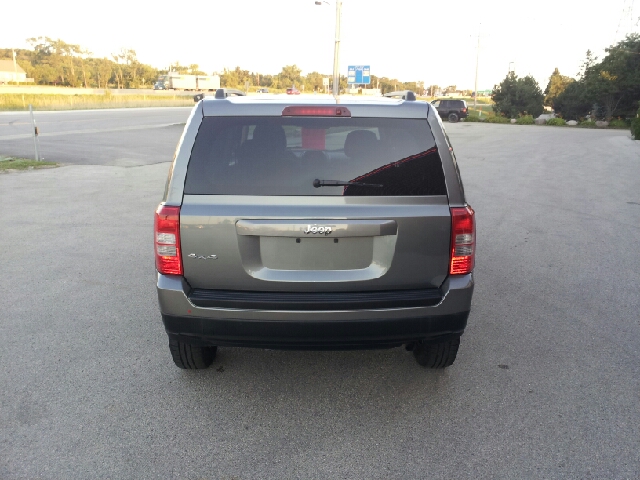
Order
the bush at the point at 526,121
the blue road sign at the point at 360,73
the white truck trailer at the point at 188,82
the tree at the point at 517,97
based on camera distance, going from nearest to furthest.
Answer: the bush at the point at 526,121 < the tree at the point at 517,97 < the blue road sign at the point at 360,73 < the white truck trailer at the point at 188,82

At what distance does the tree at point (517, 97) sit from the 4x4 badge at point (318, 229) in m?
55.8

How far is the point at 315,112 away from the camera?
10.5 ft

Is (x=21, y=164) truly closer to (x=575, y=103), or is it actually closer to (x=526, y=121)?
(x=526, y=121)

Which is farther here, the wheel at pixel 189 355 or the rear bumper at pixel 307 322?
the wheel at pixel 189 355

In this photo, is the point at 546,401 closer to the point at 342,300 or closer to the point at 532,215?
the point at 342,300

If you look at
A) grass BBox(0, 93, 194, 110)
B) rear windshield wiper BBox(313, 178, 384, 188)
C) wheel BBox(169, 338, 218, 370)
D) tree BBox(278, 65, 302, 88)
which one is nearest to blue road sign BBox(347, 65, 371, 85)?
grass BBox(0, 93, 194, 110)

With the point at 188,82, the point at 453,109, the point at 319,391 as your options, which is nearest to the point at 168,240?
the point at 319,391

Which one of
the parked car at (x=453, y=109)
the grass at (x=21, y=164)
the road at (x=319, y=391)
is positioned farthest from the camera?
the parked car at (x=453, y=109)

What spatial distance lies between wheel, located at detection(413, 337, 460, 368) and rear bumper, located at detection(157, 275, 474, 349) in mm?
500

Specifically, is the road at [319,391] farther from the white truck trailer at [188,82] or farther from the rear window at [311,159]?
the white truck trailer at [188,82]

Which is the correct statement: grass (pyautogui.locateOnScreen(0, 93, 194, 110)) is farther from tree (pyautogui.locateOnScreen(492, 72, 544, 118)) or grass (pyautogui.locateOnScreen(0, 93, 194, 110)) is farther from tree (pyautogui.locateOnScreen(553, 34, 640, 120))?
tree (pyautogui.locateOnScreen(553, 34, 640, 120))

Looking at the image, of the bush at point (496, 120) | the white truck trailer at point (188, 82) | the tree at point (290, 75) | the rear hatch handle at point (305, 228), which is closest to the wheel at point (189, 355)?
the rear hatch handle at point (305, 228)

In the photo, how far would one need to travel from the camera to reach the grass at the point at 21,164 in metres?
14.0

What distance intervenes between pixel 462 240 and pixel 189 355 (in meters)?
1.94
